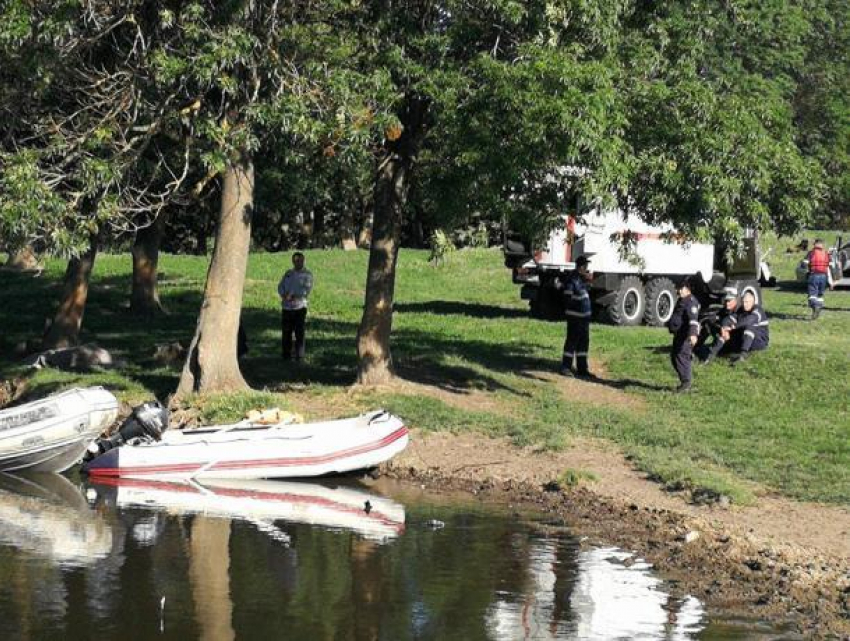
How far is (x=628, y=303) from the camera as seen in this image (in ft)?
107

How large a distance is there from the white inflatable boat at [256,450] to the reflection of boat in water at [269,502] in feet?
0.53

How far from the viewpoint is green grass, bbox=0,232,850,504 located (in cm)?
1988

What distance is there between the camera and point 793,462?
19375 mm

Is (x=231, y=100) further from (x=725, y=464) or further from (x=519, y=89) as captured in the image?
(x=725, y=464)

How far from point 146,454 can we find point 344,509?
2.95m

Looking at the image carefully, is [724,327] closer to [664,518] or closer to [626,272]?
[626,272]

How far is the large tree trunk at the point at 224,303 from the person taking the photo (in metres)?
21.6

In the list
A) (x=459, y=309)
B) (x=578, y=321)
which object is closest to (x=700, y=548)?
(x=578, y=321)

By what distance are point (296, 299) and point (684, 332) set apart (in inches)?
258

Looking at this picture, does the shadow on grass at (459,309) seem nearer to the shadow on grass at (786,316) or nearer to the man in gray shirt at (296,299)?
the shadow on grass at (786,316)

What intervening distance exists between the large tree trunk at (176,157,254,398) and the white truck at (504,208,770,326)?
33.9 feet

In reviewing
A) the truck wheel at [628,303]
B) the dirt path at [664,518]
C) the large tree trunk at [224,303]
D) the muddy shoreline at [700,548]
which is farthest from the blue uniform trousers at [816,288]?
the large tree trunk at [224,303]

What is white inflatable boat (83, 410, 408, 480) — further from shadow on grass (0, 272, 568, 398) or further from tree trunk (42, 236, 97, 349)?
tree trunk (42, 236, 97, 349)

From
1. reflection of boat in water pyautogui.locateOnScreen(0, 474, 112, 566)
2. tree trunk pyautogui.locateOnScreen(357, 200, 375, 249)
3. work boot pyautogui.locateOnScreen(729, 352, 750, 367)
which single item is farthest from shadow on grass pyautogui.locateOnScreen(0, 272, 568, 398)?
tree trunk pyautogui.locateOnScreen(357, 200, 375, 249)
